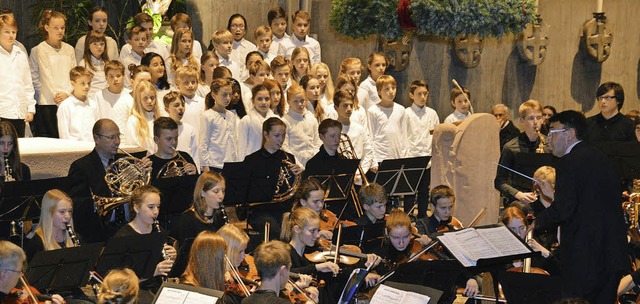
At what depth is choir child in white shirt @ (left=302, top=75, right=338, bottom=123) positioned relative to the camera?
9.98 meters

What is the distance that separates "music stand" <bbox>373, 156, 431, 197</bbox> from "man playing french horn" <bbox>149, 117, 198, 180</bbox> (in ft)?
5.11

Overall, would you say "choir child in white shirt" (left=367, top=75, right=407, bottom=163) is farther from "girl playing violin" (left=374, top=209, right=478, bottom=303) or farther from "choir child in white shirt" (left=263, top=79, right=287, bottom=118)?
"girl playing violin" (left=374, top=209, right=478, bottom=303)

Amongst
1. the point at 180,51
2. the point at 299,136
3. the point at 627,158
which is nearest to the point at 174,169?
the point at 299,136

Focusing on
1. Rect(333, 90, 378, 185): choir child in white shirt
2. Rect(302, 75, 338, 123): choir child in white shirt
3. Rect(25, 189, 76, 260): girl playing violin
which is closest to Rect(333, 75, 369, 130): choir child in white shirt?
Rect(333, 90, 378, 185): choir child in white shirt

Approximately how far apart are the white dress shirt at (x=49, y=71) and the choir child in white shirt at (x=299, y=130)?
1960 millimetres

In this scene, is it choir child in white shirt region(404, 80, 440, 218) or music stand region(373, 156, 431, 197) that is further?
choir child in white shirt region(404, 80, 440, 218)

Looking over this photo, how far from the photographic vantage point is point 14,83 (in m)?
9.45

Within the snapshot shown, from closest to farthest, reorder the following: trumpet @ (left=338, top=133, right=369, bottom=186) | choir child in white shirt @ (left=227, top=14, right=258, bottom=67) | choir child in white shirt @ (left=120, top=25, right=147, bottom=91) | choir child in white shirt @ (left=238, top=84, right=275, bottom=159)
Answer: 1. choir child in white shirt @ (left=238, top=84, right=275, bottom=159)
2. trumpet @ (left=338, top=133, right=369, bottom=186)
3. choir child in white shirt @ (left=120, top=25, right=147, bottom=91)
4. choir child in white shirt @ (left=227, top=14, right=258, bottom=67)

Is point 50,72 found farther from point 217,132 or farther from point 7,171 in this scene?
point 7,171

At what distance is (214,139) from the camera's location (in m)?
9.20

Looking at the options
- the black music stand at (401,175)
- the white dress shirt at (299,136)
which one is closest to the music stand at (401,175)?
the black music stand at (401,175)

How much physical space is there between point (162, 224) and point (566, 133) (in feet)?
10.0

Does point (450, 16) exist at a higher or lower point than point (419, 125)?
higher

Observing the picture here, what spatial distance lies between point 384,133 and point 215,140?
1751mm
